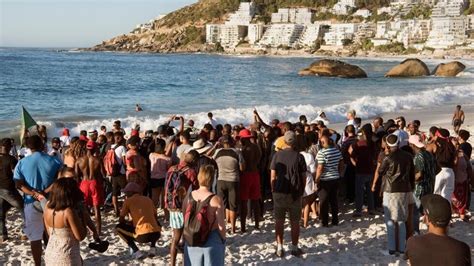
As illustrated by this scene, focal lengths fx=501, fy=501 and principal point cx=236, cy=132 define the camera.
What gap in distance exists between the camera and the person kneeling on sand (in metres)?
6.55

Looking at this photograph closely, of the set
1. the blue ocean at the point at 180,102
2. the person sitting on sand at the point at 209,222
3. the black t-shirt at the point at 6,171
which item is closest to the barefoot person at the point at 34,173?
the black t-shirt at the point at 6,171

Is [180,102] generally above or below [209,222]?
below

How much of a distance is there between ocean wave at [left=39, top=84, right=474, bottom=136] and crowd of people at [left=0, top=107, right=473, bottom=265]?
41.5 ft

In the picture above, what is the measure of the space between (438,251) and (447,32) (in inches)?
6354

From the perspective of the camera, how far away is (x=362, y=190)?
8.85m

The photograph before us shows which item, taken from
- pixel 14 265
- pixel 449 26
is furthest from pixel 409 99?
pixel 449 26

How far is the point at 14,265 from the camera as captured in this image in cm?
701

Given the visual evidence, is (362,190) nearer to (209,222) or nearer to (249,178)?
(249,178)

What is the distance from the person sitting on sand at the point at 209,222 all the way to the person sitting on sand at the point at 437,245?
6.46ft

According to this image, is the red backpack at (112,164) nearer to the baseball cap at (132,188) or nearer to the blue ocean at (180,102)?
the baseball cap at (132,188)

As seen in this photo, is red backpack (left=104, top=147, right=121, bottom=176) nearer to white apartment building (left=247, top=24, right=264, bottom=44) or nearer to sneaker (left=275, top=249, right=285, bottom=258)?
sneaker (left=275, top=249, right=285, bottom=258)

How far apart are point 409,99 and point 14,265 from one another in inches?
1092

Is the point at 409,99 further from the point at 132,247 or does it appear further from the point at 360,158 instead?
the point at 132,247

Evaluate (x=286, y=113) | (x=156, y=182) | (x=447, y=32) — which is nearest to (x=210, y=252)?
(x=156, y=182)
